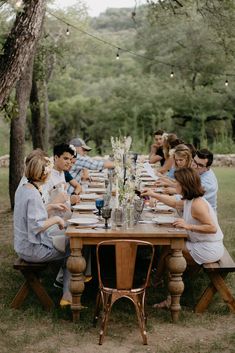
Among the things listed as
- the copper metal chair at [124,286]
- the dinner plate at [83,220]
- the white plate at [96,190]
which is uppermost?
the white plate at [96,190]

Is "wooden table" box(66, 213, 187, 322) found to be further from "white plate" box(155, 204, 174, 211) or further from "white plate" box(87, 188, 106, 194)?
"white plate" box(87, 188, 106, 194)

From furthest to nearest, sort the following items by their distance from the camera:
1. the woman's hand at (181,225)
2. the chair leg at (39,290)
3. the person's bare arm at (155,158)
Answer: the person's bare arm at (155,158)
the chair leg at (39,290)
the woman's hand at (181,225)

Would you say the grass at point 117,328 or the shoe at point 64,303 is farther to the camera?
the shoe at point 64,303

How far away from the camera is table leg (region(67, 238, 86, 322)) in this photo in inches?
169

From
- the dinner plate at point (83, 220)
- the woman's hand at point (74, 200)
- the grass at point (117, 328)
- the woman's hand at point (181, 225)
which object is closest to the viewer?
the grass at point (117, 328)

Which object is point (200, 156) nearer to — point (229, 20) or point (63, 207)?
point (63, 207)

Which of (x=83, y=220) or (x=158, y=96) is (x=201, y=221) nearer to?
(x=83, y=220)

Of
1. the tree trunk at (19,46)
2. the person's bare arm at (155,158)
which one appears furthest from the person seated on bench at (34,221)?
the person's bare arm at (155,158)

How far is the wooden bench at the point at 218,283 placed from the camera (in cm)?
449

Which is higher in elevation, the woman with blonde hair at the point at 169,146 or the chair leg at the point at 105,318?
the woman with blonde hair at the point at 169,146

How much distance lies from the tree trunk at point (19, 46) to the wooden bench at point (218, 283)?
2.43 m

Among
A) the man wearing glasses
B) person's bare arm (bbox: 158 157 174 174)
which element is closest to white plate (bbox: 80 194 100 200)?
the man wearing glasses

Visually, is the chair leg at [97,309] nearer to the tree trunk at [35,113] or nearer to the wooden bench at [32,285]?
the wooden bench at [32,285]

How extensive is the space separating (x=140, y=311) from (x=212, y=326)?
68 centimetres
